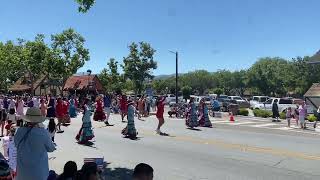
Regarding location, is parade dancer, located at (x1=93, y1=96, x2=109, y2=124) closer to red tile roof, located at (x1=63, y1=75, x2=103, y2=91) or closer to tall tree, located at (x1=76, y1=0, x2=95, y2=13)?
tall tree, located at (x1=76, y1=0, x2=95, y2=13)

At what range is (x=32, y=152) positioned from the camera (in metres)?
7.29

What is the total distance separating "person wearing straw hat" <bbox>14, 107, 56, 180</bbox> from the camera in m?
7.29

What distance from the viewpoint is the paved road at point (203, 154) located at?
12.4 m

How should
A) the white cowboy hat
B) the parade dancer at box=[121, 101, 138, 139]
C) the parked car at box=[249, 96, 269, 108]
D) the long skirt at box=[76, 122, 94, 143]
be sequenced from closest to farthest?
the white cowboy hat < the long skirt at box=[76, 122, 94, 143] < the parade dancer at box=[121, 101, 138, 139] < the parked car at box=[249, 96, 269, 108]

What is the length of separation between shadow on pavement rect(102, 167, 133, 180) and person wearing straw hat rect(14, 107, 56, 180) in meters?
4.33

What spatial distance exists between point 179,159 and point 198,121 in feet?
39.7

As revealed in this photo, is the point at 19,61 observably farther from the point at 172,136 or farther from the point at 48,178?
the point at 48,178

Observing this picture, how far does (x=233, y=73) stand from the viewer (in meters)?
130

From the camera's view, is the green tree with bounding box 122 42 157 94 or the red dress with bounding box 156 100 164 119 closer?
the red dress with bounding box 156 100 164 119

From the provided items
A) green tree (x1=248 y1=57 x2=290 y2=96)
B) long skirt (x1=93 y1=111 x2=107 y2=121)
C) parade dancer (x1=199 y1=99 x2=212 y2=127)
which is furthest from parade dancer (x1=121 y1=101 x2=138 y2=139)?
green tree (x1=248 y1=57 x2=290 y2=96)

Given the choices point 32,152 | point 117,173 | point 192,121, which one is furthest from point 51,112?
point 32,152

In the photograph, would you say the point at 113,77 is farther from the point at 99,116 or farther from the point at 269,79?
the point at 99,116

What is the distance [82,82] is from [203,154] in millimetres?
67705

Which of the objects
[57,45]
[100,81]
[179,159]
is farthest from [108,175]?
[100,81]
